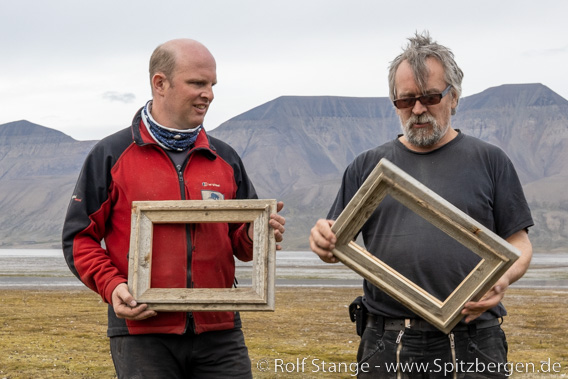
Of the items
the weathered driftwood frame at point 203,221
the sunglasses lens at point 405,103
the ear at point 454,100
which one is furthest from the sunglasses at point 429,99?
the weathered driftwood frame at point 203,221

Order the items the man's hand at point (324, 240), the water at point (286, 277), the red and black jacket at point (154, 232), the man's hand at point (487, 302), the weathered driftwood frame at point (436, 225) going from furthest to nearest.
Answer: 1. the water at point (286, 277)
2. the red and black jacket at point (154, 232)
3. the man's hand at point (324, 240)
4. the man's hand at point (487, 302)
5. the weathered driftwood frame at point (436, 225)

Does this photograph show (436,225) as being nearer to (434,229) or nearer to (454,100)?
(434,229)

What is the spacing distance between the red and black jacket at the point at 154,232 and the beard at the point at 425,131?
122 centimetres

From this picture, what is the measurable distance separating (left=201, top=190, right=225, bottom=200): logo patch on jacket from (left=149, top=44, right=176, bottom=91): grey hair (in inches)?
29.7

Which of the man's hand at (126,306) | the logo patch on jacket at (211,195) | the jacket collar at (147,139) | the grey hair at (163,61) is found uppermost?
the grey hair at (163,61)

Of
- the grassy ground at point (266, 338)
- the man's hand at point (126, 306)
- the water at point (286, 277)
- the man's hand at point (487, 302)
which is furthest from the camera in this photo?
the water at point (286, 277)

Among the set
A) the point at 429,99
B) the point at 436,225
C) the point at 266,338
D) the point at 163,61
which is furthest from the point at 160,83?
the point at 266,338

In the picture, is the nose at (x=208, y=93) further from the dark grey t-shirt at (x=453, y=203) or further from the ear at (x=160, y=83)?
the dark grey t-shirt at (x=453, y=203)

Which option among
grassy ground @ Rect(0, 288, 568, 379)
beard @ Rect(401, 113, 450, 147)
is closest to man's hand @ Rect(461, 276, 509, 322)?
beard @ Rect(401, 113, 450, 147)

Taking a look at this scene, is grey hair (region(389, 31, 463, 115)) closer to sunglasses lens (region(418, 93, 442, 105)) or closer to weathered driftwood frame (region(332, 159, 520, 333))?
sunglasses lens (region(418, 93, 442, 105))

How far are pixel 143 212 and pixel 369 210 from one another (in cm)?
135

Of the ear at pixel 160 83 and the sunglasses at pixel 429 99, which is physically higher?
the ear at pixel 160 83

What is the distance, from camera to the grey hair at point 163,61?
4570 mm

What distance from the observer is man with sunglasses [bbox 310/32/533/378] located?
167 inches
